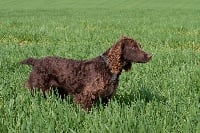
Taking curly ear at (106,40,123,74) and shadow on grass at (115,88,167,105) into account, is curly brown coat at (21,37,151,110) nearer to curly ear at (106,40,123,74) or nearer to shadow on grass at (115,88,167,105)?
curly ear at (106,40,123,74)

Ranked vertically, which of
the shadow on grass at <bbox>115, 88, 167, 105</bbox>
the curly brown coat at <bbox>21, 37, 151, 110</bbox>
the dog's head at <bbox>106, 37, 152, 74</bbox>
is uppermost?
the dog's head at <bbox>106, 37, 152, 74</bbox>

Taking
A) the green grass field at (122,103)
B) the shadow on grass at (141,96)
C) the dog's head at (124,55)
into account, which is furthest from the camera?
the shadow on grass at (141,96)

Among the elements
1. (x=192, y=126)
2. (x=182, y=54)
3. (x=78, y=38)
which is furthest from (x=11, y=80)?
(x=78, y=38)

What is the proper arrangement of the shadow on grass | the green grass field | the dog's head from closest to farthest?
1. the green grass field
2. the dog's head
3. the shadow on grass

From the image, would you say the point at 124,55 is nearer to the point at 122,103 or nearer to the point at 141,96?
the point at 122,103

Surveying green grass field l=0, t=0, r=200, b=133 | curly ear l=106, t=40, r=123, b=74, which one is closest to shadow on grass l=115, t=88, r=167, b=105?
green grass field l=0, t=0, r=200, b=133

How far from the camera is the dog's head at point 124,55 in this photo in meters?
5.69

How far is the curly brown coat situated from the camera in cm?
570

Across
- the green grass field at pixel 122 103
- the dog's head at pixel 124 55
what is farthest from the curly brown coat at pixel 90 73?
the green grass field at pixel 122 103

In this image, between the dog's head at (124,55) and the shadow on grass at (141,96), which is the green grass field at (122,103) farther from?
the dog's head at (124,55)

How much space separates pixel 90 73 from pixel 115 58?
41cm

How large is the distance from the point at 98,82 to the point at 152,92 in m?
1.36

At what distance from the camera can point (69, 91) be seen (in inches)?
241

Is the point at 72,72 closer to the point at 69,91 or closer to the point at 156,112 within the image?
the point at 69,91
